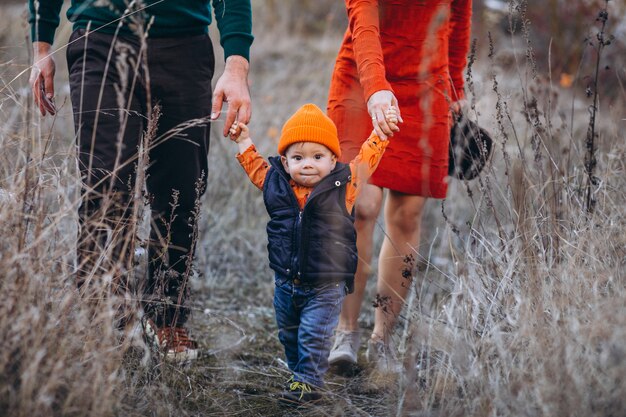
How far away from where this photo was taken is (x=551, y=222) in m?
2.89

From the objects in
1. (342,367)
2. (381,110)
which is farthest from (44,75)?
(342,367)

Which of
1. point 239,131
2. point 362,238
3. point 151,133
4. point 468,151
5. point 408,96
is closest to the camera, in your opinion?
point 151,133

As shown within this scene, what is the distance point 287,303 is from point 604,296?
3.76ft

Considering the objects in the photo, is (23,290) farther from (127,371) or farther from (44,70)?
(44,70)

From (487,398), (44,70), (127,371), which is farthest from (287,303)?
(44,70)

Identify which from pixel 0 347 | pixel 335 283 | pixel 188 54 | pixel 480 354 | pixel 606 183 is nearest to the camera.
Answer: pixel 0 347

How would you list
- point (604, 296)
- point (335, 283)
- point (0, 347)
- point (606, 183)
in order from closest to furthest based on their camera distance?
1. point (0, 347)
2. point (604, 296)
3. point (335, 283)
4. point (606, 183)

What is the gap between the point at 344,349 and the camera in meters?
3.18

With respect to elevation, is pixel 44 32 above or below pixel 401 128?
above

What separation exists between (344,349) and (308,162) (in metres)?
0.91

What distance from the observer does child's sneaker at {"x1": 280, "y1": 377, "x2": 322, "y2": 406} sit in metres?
2.65

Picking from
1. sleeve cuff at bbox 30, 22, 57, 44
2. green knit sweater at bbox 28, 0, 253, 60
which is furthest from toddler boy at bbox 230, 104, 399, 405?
sleeve cuff at bbox 30, 22, 57, 44

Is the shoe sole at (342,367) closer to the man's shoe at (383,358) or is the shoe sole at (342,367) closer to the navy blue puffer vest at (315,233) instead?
the man's shoe at (383,358)

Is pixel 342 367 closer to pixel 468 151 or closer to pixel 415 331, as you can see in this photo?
pixel 415 331
